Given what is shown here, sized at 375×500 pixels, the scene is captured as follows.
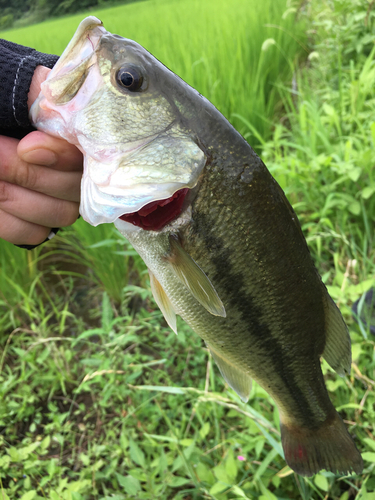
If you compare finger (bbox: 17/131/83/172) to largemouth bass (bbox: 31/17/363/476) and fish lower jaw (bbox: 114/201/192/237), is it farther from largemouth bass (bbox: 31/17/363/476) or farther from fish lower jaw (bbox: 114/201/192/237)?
fish lower jaw (bbox: 114/201/192/237)

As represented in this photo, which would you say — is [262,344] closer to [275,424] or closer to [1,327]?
[275,424]

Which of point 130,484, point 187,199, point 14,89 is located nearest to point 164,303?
point 187,199

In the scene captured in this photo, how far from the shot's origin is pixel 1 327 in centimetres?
238

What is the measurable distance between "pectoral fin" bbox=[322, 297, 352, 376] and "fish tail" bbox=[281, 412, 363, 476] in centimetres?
21

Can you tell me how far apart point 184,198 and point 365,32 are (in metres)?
3.65

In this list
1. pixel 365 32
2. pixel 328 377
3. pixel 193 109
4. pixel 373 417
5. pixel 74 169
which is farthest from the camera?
pixel 365 32

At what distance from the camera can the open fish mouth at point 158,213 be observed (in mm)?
938

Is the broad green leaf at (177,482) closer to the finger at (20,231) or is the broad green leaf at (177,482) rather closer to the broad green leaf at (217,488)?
the broad green leaf at (217,488)

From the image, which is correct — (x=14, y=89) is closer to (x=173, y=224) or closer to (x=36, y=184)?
(x=36, y=184)

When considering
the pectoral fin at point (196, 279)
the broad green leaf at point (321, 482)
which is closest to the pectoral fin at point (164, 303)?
the pectoral fin at point (196, 279)

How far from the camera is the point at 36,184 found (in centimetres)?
105

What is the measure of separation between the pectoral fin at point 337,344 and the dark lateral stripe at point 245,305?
14 centimetres

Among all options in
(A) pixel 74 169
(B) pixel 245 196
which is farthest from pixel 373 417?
(A) pixel 74 169

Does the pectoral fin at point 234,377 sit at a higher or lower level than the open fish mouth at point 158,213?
lower
